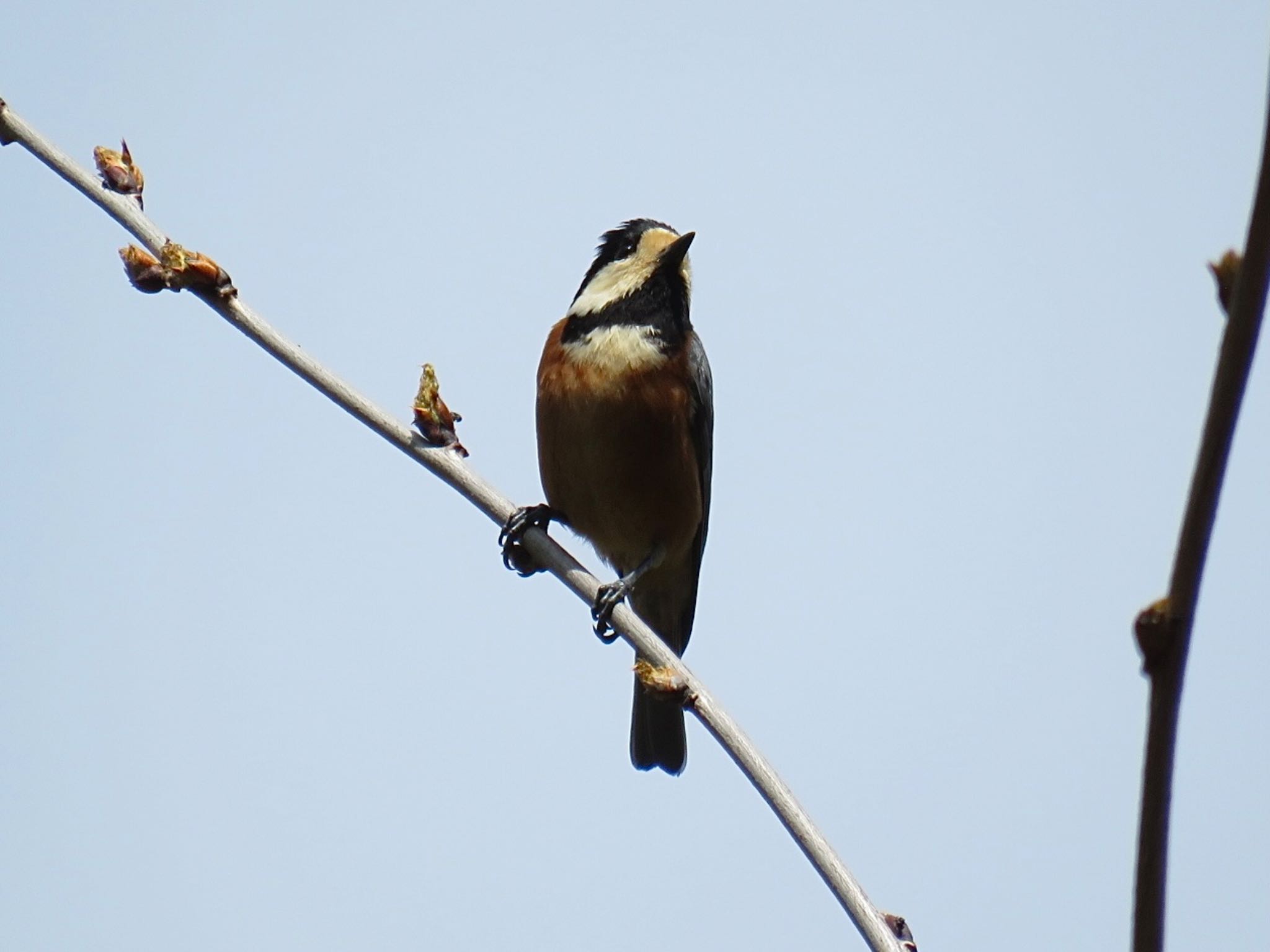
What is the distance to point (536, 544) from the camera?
4.64m

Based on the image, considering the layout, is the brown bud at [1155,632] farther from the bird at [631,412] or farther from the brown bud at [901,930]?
the bird at [631,412]

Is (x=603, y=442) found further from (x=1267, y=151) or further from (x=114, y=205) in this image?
(x=1267, y=151)

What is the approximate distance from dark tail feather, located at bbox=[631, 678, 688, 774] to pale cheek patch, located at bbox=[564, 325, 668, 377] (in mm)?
2187

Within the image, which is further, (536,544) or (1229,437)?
(536,544)

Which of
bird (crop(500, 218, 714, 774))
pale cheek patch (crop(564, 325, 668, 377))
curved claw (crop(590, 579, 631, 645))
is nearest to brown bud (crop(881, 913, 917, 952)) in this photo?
curved claw (crop(590, 579, 631, 645))

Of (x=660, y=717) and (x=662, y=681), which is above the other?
(x=660, y=717)

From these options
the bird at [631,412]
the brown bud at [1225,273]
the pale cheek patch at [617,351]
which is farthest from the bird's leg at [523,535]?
the brown bud at [1225,273]

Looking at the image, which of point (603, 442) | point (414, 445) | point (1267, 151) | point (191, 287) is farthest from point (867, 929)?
point (603, 442)

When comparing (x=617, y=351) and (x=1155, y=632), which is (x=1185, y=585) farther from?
(x=617, y=351)

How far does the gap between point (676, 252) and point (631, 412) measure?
1.04 meters

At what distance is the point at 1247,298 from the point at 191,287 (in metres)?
3.27

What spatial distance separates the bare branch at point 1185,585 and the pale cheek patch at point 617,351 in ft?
17.1

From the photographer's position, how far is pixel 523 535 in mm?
4652

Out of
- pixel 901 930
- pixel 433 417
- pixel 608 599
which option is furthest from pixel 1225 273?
pixel 608 599
